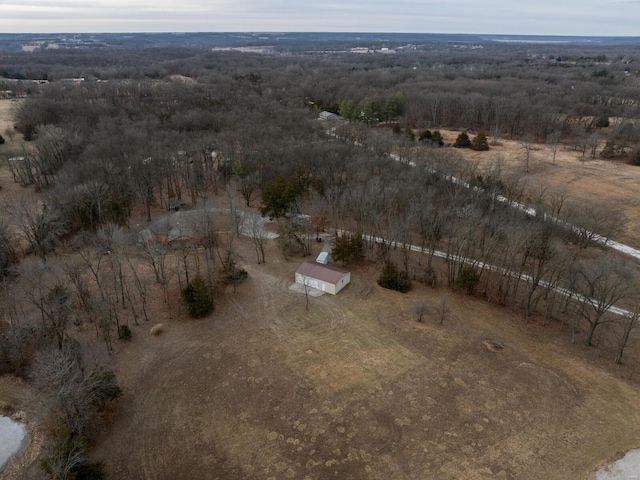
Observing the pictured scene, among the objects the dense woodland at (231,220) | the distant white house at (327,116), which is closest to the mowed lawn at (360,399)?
the dense woodland at (231,220)

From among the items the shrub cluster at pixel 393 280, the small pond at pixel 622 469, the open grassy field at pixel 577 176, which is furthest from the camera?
the open grassy field at pixel 577 176

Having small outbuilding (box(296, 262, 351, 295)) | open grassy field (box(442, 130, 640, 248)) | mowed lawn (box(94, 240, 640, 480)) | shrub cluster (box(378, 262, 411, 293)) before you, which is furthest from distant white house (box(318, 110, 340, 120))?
mowed lawn (box(94, 240, 640, 480))

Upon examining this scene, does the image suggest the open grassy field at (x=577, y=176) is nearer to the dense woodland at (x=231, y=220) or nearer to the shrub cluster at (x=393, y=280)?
the dense woodland at (x=231, y=220)

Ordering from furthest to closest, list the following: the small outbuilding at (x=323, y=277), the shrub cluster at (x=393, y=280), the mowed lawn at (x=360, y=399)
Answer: the shrub cluster at (x=393, y=280) < the small outbuilding at (x=323, y=277) < the mowed lawn at (x=360, y=399)

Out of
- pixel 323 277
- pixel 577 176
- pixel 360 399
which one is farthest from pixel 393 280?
pixel 577 176

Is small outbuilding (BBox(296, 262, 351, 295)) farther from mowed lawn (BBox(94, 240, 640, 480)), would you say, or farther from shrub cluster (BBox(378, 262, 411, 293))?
shrub cluster (BBox(378, 262, 411, 293))
